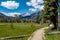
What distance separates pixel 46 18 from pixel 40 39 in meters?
13.4

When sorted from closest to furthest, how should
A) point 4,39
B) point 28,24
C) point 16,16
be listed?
point 4,39
point 16,16
point 28,24

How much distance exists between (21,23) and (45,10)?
6446 mm

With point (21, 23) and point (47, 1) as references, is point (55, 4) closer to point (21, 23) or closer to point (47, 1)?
point (47, 1)

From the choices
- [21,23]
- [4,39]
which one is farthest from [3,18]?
[4,39]

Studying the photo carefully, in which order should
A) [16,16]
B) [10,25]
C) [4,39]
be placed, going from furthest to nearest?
1. [16,16]
2. [10,25]
3. [4,39]

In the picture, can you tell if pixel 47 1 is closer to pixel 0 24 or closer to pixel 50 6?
pixel 50 6

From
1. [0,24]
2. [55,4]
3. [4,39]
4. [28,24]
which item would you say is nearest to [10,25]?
[0,24]

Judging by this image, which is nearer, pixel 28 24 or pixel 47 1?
pixel 47 1

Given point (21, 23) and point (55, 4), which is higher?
point (55, 4)

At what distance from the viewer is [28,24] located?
34.2 meters

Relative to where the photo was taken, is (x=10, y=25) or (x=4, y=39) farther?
(x=10, y=25)

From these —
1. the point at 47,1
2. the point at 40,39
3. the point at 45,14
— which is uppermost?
the point at 47,1

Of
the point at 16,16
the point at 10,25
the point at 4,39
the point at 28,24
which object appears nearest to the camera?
the point at 4,39

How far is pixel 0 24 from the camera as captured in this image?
3031 cm
